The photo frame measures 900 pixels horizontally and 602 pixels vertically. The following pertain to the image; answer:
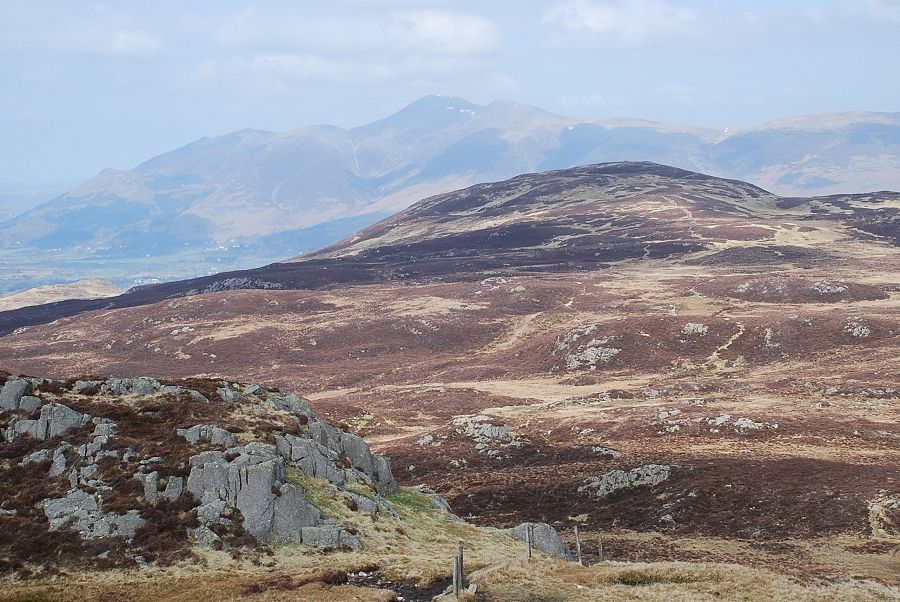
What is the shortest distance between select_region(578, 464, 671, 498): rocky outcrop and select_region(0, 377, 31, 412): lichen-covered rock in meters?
36.4

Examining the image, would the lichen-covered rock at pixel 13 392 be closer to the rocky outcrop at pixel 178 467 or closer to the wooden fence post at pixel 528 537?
the rocky outcrop at pixel 178 467

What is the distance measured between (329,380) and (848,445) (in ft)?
255

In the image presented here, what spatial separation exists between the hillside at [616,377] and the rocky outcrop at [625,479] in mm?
158

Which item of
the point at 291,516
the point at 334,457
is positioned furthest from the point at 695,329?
the point at 291,516

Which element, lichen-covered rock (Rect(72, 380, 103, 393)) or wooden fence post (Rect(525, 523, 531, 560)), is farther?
lichen-covered rock (Rect(72, 380, 103, 393))

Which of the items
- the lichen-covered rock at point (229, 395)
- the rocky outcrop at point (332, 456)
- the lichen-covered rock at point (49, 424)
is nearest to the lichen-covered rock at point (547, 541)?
the rocky outcrop at point (332, 456)

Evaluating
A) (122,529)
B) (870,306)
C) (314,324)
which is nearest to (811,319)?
(870,306)

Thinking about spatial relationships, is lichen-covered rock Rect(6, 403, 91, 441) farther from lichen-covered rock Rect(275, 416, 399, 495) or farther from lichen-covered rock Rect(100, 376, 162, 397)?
lichen-covered rock Rect(275, 416, 399, 495)

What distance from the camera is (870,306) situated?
396ft

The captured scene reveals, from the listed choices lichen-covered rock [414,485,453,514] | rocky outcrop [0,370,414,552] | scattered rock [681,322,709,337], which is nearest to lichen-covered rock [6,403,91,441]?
rocky outcrop [0,370,414,552]

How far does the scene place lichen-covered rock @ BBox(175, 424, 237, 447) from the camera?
3678 centimetres

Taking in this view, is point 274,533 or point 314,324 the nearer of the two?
point 274,533

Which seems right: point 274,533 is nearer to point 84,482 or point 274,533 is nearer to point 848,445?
point 84,482

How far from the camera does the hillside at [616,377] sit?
4622cm
